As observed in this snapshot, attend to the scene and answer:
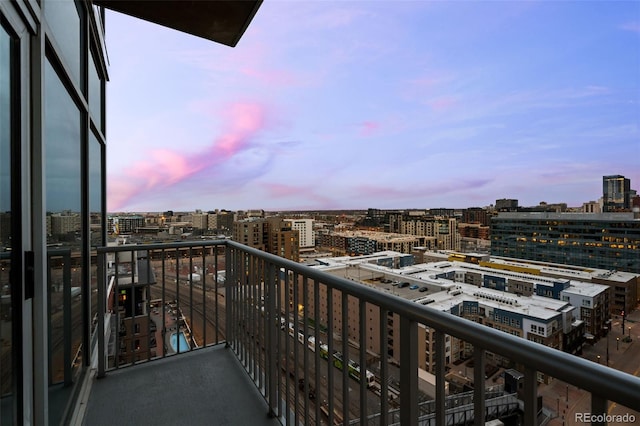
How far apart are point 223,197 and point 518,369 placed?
14221 millimetres

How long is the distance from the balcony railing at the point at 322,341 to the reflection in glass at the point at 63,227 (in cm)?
35

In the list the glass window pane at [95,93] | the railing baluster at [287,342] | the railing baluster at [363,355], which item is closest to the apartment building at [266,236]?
the railing baluster at [287,342]

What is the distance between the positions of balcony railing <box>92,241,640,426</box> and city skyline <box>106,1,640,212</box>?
2.10 m

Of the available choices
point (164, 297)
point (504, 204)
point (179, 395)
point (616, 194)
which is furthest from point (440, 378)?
point (504, 204)

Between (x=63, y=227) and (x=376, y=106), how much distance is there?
16.4 m

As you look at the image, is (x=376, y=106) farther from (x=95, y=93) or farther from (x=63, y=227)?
(x=63, y=227)

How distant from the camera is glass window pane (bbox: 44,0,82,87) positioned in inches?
56.5

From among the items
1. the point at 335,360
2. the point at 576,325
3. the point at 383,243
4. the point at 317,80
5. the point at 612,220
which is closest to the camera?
the point at 335,360

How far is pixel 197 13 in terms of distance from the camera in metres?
2.52

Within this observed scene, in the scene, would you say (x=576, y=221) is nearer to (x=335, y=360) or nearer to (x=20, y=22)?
(x=335, y=360)

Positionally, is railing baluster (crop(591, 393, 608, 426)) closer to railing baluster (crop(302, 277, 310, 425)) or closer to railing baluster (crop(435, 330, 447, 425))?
railing baluster (crop(435, 330, 447, 425))

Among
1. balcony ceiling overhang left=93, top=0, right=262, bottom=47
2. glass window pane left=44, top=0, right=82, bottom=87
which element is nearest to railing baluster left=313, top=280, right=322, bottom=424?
glass window pane left=44, top=0, right=82, bottom=87

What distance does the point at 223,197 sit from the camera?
13961 millimetres

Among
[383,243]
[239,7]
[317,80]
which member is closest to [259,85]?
[317,80]
